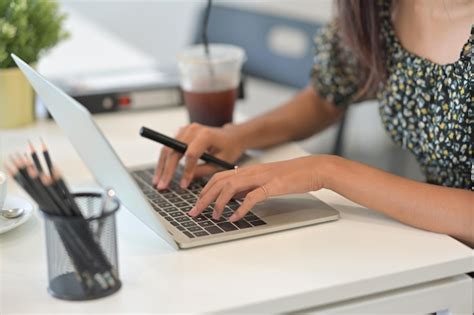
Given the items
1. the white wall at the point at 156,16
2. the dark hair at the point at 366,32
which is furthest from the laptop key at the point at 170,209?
the white wall at the point at 156,16

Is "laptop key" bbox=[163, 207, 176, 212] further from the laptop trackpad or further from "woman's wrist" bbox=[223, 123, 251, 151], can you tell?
"woman's wrist" bbox=[223, 123, 251, 151]

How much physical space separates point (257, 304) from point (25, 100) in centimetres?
89

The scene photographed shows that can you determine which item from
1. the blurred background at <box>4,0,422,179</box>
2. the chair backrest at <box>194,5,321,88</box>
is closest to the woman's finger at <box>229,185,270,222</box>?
the blurred background at <box>4,0,422,179</box>

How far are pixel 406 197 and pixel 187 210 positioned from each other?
1.02ft

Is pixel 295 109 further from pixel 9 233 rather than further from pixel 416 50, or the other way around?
pixel 9 233

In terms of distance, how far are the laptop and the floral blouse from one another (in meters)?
0.27

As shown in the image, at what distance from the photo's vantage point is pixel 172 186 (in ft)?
4.12

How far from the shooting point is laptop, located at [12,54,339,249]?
3.06ft

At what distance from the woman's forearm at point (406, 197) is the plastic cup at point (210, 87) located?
16.7 inches

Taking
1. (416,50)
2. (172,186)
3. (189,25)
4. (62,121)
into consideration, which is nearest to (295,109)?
(416,50)

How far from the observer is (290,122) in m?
1.56

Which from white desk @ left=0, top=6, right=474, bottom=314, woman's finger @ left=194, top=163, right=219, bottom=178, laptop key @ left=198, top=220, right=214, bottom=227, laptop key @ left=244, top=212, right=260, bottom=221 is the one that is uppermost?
woman's finger @ left=194, top=163, right=219, bottom=178

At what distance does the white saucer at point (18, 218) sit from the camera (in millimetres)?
1075

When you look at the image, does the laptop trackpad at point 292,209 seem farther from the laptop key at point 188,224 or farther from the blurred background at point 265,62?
the blurred background at point 265,62
